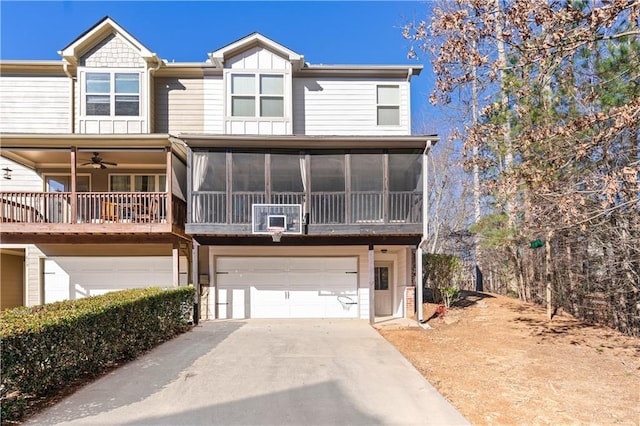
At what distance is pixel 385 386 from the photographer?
5.50 m

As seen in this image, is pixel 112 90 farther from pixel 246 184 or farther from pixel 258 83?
pixel 246 184

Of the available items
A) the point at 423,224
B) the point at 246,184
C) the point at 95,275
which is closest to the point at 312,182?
the point at 246,184

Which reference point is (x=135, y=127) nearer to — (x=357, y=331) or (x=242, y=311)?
(x=242, y=311)

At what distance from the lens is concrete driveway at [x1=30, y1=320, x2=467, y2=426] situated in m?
4.43

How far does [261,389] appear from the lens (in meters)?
5.34

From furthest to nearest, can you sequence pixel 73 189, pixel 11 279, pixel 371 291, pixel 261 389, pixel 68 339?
pixel 11 279
pixel 371 291
pixel 73 189
pixel 261 389
pixel 68 339

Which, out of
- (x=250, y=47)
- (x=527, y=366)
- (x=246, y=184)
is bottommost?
(x=527, y=366)

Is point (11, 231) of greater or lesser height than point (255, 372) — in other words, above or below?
above

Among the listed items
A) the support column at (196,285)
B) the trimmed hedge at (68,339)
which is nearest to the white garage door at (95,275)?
the support column at (196,285)

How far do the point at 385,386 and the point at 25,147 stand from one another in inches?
442

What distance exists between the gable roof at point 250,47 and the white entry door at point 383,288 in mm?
7102

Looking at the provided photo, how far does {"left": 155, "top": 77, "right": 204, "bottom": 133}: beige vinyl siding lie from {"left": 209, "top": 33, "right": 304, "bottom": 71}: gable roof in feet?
3.67

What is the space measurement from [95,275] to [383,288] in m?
9.11

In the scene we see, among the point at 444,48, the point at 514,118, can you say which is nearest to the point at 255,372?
the point at 444,48
